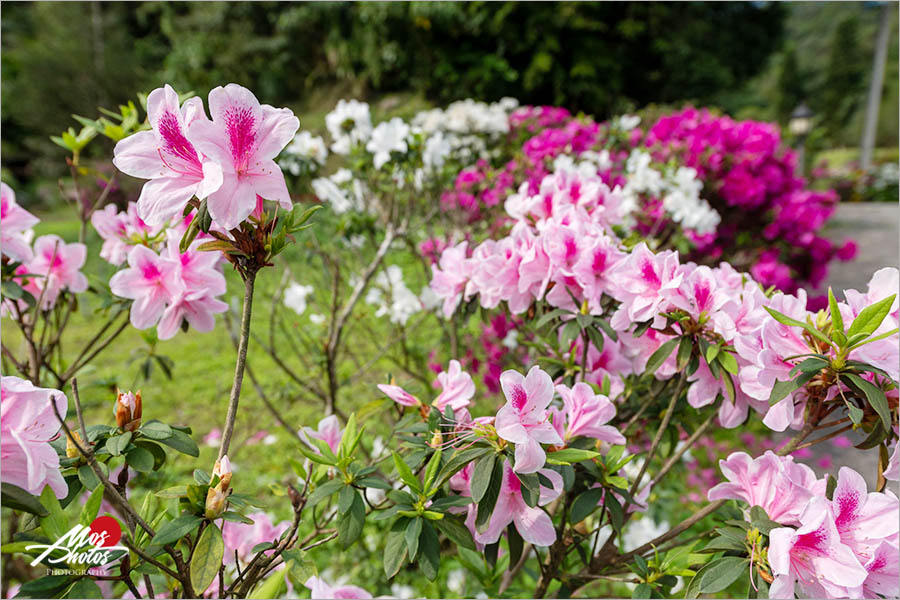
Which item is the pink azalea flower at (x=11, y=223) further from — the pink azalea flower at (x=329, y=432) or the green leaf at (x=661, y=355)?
the green leaf at (x=661, y=355)

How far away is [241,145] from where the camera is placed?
0.52 m

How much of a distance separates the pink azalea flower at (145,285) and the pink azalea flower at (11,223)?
228 mm

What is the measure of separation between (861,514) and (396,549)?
475 millimetres

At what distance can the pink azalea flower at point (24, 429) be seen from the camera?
47cm

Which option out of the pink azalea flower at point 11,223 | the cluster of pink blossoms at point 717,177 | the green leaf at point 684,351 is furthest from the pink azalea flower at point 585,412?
the cluster of pink blossoms at point 717,177

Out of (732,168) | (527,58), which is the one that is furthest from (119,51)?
(732,168)

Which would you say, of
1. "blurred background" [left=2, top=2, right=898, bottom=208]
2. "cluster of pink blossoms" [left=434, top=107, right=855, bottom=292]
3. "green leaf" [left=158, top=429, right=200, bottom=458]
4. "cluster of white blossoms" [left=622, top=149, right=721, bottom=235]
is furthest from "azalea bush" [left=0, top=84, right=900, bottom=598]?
"blurred background" [left=2, top=2, right=898, bottom=208]

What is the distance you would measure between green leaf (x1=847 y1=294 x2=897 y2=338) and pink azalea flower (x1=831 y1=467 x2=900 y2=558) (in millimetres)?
141

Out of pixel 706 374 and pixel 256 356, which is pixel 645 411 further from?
pixel 256 356

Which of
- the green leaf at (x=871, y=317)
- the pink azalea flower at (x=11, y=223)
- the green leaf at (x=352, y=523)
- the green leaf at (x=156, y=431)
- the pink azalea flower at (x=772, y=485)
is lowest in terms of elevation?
the pink azalea flower at (x=772, y=485)

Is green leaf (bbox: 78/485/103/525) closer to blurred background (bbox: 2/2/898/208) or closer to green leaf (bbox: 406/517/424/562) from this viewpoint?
green leaf (bbox: 406/517/424/562)

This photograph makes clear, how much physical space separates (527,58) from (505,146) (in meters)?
6.92

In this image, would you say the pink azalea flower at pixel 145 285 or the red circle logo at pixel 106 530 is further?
the pink azalea flower at pixel 145 285

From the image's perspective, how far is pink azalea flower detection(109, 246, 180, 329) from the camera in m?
0.76
